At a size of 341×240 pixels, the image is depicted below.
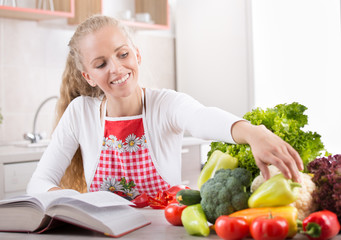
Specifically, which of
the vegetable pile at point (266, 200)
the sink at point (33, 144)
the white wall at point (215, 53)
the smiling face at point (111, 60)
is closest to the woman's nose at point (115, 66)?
the smiling face at point (111, 60)

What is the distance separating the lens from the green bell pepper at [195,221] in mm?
1020

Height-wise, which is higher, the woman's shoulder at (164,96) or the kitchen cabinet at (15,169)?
the woman's shoulder at (164,96)

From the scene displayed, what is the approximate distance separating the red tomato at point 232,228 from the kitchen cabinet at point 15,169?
1.99 meters

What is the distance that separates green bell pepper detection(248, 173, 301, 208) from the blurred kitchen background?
257cm

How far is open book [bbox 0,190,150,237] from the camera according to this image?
1.08 metres

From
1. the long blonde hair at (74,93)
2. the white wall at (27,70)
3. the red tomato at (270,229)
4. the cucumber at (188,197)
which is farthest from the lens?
the white wall at (27,70)

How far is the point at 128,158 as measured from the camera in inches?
71.6

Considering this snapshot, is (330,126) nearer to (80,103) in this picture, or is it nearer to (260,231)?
(80,103)

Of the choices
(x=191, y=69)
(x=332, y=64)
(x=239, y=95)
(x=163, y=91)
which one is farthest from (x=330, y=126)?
(x=163, y=91)

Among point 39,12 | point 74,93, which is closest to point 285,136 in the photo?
point 74,93

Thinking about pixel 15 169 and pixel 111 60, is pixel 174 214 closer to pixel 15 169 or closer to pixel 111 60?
pixel 111 60

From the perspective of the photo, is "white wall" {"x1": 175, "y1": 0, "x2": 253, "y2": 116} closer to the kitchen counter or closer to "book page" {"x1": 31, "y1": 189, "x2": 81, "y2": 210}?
the kitchen counter

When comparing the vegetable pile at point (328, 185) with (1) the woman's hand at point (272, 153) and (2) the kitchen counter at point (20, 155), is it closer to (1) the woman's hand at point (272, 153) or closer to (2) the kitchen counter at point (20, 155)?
(1) the woman's hand at point (272, 153)

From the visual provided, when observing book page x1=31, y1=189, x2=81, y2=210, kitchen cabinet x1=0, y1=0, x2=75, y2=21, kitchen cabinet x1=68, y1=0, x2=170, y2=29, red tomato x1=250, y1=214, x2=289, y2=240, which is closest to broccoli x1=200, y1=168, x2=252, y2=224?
red tomato x1=250, y1=214, x2=289, y2=240
